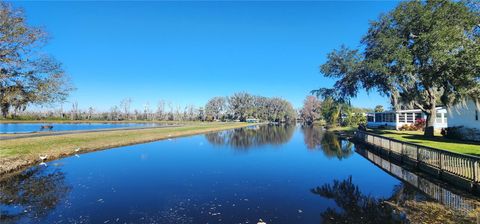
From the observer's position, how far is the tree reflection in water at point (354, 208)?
796 centimetres

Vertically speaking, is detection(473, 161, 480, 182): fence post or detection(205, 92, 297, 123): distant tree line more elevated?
detection(205, 92, 297, 123): distant tree line

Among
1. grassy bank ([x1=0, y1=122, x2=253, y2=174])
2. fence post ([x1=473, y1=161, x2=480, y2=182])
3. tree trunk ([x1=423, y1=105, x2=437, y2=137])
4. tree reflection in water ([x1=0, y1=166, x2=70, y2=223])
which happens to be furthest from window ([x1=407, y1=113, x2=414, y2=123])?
tree reflection in water ([x1=0, y1=166, x2=70, y2=223])

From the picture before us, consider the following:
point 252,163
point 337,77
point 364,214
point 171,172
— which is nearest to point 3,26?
point 171,172

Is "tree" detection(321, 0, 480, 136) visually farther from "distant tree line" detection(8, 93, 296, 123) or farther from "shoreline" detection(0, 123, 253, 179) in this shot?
"distant tree line" detection(8, 93, 296, 123)

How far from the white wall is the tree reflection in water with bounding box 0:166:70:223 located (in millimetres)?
30414

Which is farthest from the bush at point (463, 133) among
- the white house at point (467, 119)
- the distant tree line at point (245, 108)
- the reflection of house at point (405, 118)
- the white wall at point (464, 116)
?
the distant tree line at point (245, 108)

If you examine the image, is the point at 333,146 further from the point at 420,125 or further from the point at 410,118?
the point at 410,118

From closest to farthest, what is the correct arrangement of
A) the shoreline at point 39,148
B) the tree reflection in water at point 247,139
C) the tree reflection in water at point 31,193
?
the tree reflection in water at point 31,193 → the shoreline at point 39,148 → the tree reflection in water at point 247,139

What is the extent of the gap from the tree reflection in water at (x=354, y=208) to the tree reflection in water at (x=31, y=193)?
8912 mm

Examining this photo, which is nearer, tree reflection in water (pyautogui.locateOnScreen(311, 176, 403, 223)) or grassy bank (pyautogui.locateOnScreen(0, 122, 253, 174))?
tree reflection in water (pyautogui.locateOnScreen(311, 176, 403, 223))

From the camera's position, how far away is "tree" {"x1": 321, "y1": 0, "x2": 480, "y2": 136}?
16.9 meters

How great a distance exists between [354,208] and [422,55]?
17702 millimetres

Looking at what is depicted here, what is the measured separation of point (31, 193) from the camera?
10.6 metres

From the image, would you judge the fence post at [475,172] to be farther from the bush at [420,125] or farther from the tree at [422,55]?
the bush at [420,125]
